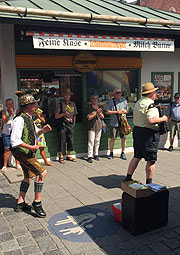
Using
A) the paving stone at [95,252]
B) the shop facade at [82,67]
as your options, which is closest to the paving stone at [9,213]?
the paving stone at [95,252]

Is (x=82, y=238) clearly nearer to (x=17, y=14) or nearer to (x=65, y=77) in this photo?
(x=17, y=14)

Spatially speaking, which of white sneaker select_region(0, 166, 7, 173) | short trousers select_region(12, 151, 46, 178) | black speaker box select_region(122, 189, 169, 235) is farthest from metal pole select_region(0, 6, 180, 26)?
black speaker box select_region(122, 189, 169, 235)

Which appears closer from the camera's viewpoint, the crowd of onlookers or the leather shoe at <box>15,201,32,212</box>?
the leather shoe at <box>15,201,32,212</box>

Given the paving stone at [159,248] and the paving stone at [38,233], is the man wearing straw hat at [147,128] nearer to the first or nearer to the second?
the paving stone at [159,248]

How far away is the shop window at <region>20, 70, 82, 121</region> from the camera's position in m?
6.92

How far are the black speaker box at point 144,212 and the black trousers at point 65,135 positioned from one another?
358cm

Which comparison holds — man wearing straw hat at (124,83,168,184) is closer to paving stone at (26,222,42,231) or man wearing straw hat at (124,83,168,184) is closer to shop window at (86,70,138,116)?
paving stone at (26,222,42,231)

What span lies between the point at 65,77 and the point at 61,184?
3.04 m

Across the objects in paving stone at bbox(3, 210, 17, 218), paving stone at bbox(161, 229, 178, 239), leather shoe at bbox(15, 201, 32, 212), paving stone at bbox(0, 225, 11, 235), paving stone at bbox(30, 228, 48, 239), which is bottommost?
paving stone at bbox(0, 225, 11, 235)

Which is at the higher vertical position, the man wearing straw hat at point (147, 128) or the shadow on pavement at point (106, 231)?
the man wearing straw hat at point (147, 128)

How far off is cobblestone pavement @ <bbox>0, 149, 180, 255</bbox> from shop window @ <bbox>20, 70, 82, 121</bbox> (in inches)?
78.5

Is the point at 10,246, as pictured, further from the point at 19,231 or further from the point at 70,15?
the point at 70,15

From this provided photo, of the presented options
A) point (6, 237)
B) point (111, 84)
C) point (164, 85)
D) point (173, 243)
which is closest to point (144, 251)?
point (173, 243)

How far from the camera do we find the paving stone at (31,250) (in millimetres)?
3156
